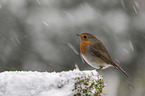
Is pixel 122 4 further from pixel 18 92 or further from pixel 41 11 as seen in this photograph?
pixel 18 92

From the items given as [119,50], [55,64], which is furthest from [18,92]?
[119,50]

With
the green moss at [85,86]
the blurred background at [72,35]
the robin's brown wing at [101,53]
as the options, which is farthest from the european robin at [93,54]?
the blurred background at [72,35]

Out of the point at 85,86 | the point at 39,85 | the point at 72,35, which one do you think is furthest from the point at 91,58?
the point at 72,35

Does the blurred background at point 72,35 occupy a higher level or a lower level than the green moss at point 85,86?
lower

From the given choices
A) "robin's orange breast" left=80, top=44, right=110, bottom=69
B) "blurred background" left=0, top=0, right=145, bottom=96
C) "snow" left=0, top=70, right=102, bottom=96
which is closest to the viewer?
"snow" left=0, top=70, right=102, bottom=96

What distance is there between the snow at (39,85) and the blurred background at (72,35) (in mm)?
3504

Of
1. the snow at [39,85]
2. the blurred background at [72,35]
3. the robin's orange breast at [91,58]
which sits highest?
the snow at [39,85]

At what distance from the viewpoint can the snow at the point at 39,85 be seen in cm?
239

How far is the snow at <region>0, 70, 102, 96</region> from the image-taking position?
7.85ft

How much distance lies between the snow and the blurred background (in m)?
3.50

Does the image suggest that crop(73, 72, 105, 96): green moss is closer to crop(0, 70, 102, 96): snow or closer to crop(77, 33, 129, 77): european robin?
crop(0, 70, 102, 96): snow

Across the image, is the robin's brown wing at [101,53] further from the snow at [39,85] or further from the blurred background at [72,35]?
the blurred background at [72,35]

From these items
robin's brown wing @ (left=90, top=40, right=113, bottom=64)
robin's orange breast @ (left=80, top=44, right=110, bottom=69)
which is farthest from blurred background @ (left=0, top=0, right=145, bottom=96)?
robin's orange breast @ (left=80, top=44, right=110, bottom=69)

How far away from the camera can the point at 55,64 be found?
6.19 metres
